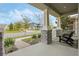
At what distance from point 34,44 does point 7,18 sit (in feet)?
4.06

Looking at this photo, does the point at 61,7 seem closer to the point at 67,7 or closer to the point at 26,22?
the point at 67,7

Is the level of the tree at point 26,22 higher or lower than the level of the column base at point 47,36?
higher

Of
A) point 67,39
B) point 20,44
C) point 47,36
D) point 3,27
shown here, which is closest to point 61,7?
point 67,39

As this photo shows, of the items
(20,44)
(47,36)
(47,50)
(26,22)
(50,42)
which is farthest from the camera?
(47,36)

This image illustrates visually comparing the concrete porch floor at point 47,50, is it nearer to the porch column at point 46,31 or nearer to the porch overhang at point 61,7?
the porch column at point 46,31

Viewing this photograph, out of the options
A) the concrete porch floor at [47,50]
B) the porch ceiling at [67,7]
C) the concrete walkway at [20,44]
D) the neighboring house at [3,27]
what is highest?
the porch ceiling at [67,7]

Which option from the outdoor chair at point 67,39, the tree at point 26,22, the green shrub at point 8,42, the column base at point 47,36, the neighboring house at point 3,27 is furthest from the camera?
the column base at point 47,36

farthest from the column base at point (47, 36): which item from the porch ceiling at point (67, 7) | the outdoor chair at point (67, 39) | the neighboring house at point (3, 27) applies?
the neighboring house at point (3, 27)

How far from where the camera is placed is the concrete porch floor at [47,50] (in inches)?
150

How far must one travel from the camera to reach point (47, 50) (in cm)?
429

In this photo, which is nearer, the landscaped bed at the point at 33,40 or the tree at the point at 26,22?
the tree at the point at 26,22

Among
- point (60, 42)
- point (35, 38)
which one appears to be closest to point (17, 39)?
point (35, 38)

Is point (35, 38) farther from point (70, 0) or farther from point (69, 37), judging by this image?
point (70, 0)

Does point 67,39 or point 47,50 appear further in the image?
point 67,39
